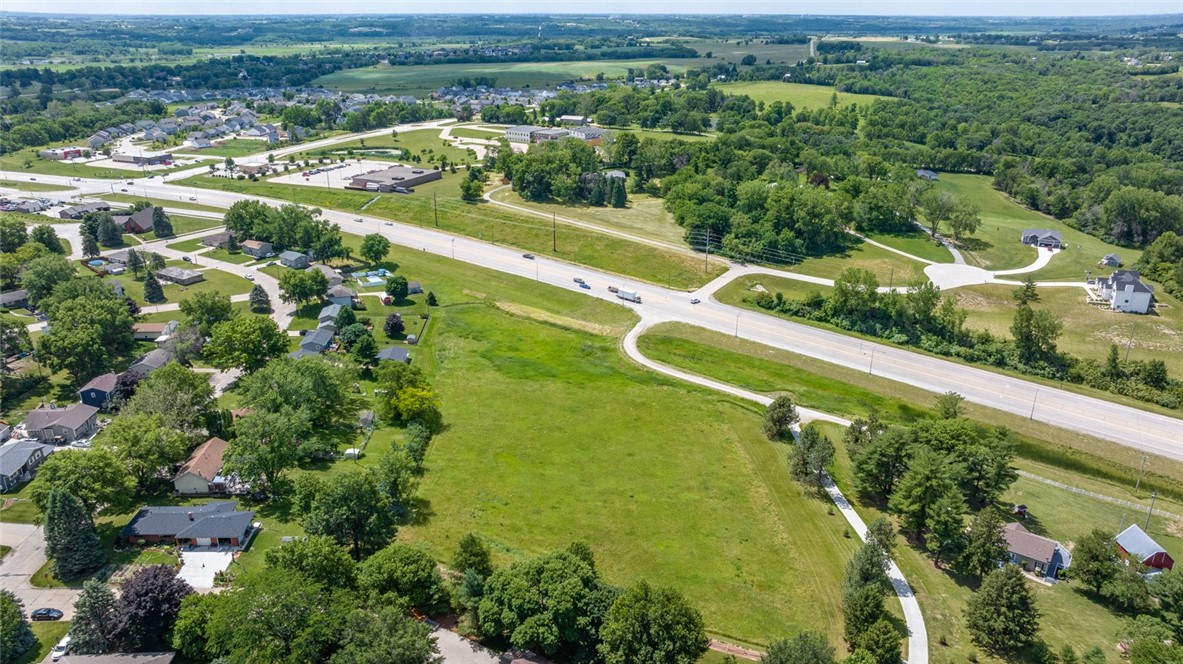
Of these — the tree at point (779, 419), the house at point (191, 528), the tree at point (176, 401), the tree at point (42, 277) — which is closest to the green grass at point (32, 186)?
the tree at point (42, 277)

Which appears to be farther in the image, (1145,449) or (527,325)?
(527,325)

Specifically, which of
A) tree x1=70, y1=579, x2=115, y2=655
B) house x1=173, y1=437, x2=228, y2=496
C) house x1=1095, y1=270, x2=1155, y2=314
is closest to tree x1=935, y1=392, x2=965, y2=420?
house x1=1095, y1=270, x2=1155, y2=314

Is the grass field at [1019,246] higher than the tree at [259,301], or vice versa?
the grass field at [1019,246]

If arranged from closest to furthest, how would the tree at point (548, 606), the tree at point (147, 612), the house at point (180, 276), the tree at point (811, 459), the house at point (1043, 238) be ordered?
the tree at point (147, 612), the tree at point (548, 606), the tree at point (811, 459), the house at point (180, 276), the house at point (1043, 238)

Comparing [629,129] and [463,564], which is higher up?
[629,129]

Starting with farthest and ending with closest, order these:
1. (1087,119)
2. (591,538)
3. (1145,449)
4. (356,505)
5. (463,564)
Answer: (1087,119) < (1145,449) < (591,538) < (356,505) < (463,564)

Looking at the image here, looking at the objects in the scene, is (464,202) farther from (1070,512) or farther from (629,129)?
(1070,512)

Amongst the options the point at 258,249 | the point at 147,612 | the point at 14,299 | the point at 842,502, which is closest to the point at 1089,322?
the point at 842,502

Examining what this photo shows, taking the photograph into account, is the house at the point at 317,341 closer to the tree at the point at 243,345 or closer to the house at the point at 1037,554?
the tree at the point at 243,345

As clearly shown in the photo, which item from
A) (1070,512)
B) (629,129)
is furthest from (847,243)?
(629,129)
